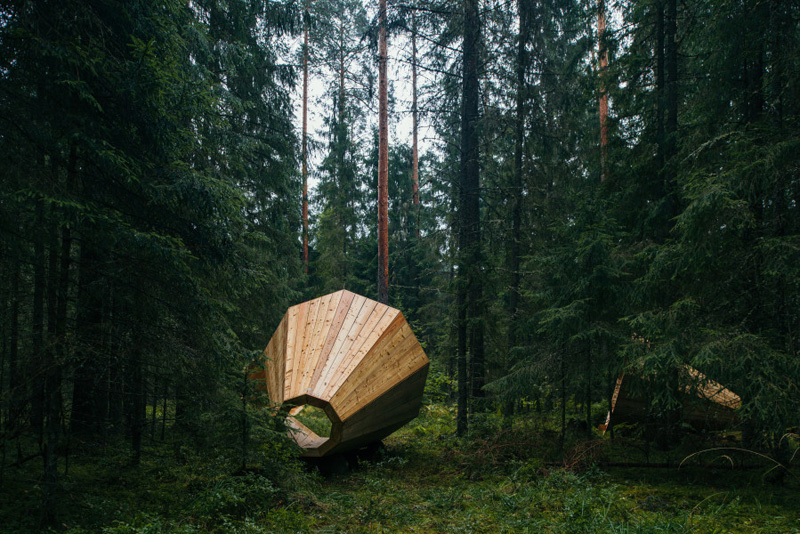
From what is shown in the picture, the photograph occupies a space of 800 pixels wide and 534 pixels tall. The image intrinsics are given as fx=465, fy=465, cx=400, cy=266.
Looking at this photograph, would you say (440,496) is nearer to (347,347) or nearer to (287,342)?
(347,347)

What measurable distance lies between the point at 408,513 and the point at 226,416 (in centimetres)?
227

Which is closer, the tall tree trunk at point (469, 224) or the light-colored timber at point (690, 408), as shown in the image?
the light-colored timber at point (690, 408)

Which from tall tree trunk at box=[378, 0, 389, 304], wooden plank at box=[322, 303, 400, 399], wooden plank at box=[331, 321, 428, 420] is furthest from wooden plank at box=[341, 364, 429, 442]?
tall tree trunk at box=[378, 0, 389, 304]

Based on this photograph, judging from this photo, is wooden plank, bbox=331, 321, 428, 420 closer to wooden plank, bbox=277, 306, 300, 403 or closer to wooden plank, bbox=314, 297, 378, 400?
wooden plank, bbox=314, 297, 378, 400

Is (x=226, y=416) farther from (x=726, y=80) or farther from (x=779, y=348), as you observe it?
(x=726, y=80)

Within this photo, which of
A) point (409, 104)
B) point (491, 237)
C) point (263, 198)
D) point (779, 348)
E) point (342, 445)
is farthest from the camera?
point (409, 104)

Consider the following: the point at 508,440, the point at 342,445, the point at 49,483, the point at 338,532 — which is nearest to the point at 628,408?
the point at 508,440

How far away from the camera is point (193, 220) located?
580cm

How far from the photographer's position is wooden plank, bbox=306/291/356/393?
6817 mm

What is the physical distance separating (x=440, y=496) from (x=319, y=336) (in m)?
3.07

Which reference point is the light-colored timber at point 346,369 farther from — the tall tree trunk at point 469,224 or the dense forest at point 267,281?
the tall tree trunk at point 469,224

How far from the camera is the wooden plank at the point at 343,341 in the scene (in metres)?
6.74

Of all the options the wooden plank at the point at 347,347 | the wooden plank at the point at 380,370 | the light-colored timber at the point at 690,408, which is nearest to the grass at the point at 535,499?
the wooden plank at the point at 380,370

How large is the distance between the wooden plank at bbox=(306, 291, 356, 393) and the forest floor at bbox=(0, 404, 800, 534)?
1349mm
